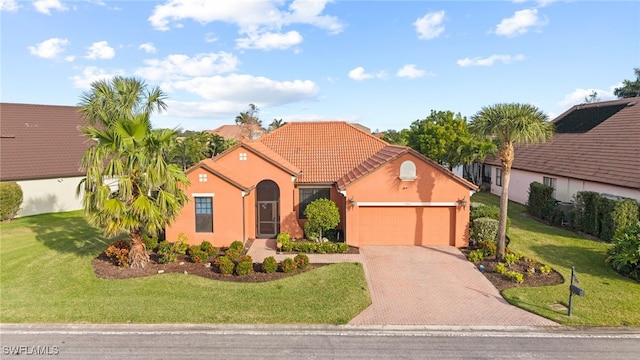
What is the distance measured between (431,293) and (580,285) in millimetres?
5676

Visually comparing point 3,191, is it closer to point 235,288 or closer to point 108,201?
point 108,201

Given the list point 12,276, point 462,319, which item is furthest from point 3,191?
point 462,319

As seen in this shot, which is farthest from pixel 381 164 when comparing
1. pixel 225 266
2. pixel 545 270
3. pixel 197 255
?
pixel 197 255

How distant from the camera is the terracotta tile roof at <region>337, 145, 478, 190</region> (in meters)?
18.1

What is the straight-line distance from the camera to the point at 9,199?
2278 centimetres

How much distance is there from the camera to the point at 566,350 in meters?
9.59

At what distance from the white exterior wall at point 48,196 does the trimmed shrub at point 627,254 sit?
29233 mm

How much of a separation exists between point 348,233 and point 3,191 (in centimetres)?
2121

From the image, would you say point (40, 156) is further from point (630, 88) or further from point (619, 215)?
point (630, 88)

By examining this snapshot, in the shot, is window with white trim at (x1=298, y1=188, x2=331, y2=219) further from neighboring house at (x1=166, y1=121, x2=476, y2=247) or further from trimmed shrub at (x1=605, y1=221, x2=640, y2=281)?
trimmed shrub at (x1=605, y1=221, x2=640, y2=281)

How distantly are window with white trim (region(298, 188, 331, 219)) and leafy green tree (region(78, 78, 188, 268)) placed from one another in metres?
7.38

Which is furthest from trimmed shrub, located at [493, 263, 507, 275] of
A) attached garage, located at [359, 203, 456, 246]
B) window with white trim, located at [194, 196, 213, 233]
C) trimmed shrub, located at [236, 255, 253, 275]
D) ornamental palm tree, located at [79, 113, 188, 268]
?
ornamental palm tree, located at [79, 113, 188, 268]

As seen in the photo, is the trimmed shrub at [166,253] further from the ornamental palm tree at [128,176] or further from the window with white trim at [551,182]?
the window with white trim at [551,182]

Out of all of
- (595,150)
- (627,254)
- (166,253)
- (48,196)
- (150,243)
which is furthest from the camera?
(48,196)
